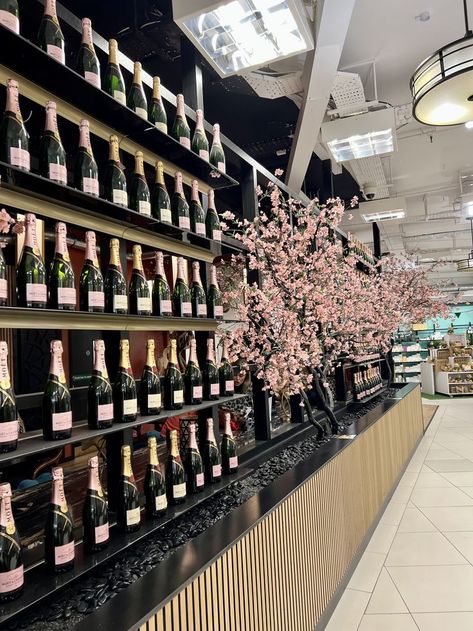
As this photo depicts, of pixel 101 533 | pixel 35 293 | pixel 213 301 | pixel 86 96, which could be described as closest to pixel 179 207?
pixel 213 301

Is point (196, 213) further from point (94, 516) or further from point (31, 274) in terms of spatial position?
point (94, 516)

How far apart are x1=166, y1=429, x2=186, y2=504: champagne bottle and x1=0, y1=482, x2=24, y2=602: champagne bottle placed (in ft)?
2.44

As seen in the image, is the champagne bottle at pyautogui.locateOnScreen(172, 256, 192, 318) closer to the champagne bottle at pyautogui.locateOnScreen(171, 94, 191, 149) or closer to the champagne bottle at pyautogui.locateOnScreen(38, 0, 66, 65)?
the champagne bottle at pyautogui.locateOnScreen(171, 94, 191, 149)

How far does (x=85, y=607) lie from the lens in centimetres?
127

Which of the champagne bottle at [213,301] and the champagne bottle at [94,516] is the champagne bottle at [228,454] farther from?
the champagne bottle at [94,516]

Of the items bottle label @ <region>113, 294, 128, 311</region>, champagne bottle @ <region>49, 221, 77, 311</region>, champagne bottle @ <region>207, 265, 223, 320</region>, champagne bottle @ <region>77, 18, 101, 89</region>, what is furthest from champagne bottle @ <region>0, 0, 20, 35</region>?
champagne bottle @ <region>207, 265, 223, 320</region>

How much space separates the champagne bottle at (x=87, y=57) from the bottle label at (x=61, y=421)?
1.17 m

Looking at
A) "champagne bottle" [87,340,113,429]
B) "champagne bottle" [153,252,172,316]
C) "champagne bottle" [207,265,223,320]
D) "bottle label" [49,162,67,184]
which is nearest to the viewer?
"bottle label" [49,162,67,184]

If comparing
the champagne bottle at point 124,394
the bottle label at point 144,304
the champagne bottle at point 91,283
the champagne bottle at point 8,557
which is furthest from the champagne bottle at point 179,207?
the champagne bottle at point 8,557

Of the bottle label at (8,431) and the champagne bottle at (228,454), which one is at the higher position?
the bottle label at (8,431)

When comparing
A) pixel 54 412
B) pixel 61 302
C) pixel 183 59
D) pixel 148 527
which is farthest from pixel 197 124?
pixel 148 527

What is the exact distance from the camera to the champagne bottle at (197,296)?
2.33 metres

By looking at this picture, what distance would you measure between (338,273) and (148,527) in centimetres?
255

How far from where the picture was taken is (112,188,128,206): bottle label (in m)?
1.74
